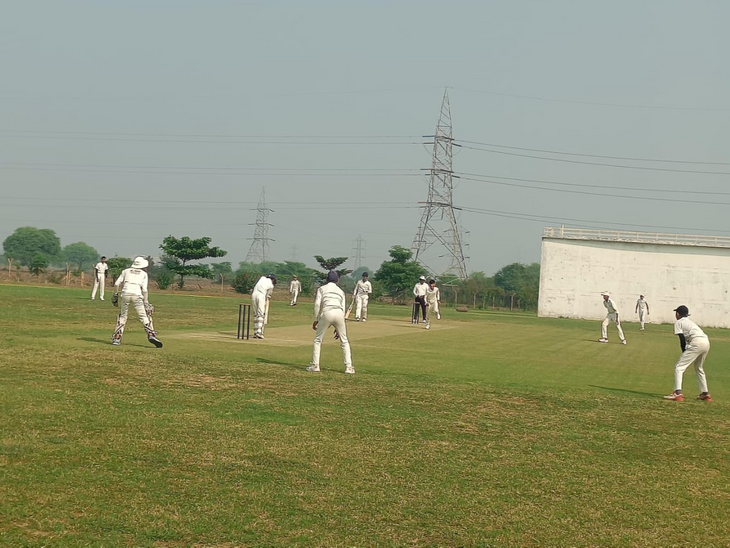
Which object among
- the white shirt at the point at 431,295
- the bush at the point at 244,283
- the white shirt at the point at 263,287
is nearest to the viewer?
the white shirt at the point at 263,287

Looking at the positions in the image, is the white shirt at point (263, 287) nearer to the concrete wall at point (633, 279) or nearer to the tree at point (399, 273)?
the concrete wall at point (633, 279)

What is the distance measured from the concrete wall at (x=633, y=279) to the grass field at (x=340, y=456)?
4634 cm

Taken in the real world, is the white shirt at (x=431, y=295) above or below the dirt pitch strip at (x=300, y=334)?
above

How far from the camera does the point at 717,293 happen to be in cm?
5969

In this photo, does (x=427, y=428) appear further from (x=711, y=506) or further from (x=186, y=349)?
(x=186, y=349)

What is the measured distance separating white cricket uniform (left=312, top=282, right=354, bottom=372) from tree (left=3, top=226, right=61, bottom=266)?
154 meters

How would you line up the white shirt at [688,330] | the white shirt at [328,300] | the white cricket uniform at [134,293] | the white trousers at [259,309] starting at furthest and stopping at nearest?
1. the white trousers at [259,309]
2. the white cricket uniform at [134,293]
3. the white shirt at [328,300]
4. the white shirt at [688,330]

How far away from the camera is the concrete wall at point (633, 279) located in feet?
196

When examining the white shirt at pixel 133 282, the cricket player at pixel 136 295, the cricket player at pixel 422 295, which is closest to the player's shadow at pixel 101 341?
the cricket player at pixel 136 295

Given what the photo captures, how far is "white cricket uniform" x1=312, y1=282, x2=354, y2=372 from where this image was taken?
14.9 m

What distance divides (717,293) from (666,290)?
364cm

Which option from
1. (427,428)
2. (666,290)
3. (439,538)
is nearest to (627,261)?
(666,290)

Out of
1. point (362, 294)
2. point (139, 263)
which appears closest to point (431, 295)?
point (362, 294)

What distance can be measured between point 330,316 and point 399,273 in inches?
2493
